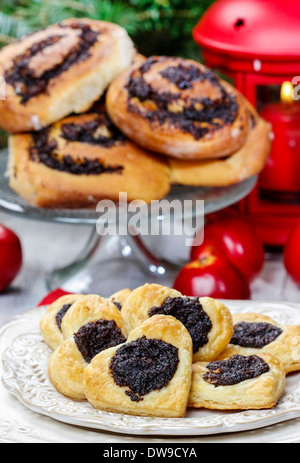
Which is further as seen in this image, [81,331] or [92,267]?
[92,267]

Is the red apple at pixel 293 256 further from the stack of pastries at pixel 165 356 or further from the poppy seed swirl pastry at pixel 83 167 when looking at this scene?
the stack of pastries at pixel 165 356

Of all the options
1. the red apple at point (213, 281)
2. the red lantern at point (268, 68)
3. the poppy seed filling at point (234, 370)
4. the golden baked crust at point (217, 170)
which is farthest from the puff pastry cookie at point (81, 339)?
the red lantern at point (268, 68)

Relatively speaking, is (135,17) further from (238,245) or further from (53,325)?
(53,325)

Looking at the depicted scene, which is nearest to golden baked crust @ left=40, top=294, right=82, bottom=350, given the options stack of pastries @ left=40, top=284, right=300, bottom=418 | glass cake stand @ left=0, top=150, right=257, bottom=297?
stack of pastries @ left=40, top=284, right=300, bottom=418

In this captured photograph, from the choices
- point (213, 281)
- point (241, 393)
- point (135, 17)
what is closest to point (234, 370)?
point (241, 393)

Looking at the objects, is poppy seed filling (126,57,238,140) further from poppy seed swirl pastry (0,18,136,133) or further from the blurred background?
the blurred background

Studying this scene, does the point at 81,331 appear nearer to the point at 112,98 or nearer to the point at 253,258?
the point at 112,98
